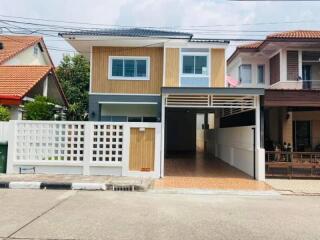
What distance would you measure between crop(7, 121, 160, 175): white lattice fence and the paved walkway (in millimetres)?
4395

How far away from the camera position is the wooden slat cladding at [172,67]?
19672 millimetres

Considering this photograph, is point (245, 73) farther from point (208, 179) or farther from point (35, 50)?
point (35, 50)

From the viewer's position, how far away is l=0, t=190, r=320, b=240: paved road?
21.7 feet

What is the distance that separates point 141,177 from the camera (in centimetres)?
1380

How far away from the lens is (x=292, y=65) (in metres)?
20.4

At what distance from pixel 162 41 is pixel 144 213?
12596 mm

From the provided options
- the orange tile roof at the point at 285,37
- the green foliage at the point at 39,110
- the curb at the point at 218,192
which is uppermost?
the orange tile roof at the point at 285,37

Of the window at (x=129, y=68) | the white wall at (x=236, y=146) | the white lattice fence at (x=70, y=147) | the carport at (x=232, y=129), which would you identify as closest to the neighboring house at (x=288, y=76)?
the white wall at (x=236, y=146)

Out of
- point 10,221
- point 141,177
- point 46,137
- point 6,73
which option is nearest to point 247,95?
point 141,177

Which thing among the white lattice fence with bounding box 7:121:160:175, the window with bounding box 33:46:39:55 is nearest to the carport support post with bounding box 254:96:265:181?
the white lattice fence with bounding box 7:121:160:175

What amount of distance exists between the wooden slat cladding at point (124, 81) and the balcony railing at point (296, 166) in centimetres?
738

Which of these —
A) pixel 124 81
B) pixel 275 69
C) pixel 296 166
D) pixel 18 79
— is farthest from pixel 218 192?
pixel 18 79

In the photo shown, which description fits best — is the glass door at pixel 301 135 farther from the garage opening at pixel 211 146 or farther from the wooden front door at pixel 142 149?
the wooden front door at pixel 142 149

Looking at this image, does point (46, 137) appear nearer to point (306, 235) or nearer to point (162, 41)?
point (162, 41)
